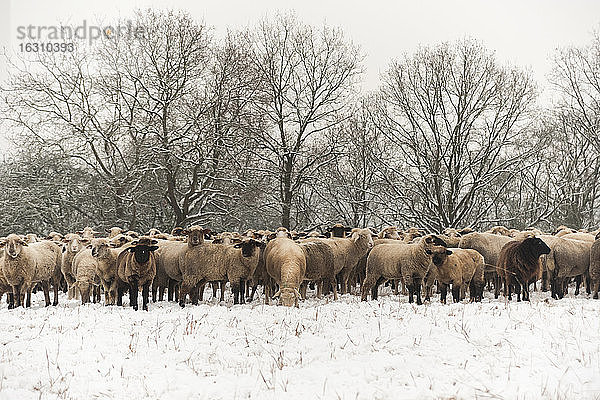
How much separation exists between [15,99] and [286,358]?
28.3 meters

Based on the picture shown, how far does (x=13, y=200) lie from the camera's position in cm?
3359

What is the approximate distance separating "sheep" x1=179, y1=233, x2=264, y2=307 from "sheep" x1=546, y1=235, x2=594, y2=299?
8.64 m

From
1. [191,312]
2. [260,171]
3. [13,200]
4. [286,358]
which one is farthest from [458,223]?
[13,200]

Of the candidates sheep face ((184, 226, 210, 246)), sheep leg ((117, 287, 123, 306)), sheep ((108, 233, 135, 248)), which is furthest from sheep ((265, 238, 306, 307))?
sheep ((108, 233, 135, 248))

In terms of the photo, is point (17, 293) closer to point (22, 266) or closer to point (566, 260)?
point (22, 266)

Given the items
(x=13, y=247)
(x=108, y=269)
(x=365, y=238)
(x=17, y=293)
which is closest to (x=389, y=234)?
(x=365, y=238)

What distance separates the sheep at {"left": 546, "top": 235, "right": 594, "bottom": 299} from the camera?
15.8 metres

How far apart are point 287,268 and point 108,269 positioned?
4.72 metres

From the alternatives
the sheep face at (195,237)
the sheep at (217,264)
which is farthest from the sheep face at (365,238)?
the sheep face at (195,237)

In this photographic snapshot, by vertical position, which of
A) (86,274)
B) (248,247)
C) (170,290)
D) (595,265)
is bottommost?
(170,290)

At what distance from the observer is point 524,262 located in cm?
1453

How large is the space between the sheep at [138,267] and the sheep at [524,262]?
Result: 9303 millimetres

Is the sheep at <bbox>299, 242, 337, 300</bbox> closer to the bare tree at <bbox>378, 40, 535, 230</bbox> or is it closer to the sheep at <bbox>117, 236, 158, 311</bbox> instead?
the sheep at <bbox>117, 236, 158, 311</bbox>

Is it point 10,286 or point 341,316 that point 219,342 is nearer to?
point 341,316
